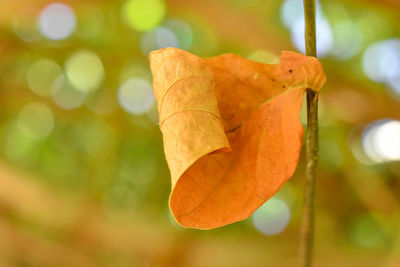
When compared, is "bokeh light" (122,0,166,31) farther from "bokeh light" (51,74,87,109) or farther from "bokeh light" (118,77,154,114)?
"bokeh light" (51,74,87,109)

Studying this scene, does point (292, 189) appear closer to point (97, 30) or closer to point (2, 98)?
point (97, 30)


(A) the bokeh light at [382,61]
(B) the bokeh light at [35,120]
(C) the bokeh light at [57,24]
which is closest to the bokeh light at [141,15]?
(C) the bokeh light at [57,24]

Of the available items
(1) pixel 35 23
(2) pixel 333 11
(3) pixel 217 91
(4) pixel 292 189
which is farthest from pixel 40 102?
(3) pixel 217 91

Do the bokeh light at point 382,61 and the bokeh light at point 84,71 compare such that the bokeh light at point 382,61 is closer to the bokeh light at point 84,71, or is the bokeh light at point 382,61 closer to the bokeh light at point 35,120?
the bokeh light at point 84,71

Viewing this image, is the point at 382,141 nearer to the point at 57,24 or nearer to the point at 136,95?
the point at 136,95

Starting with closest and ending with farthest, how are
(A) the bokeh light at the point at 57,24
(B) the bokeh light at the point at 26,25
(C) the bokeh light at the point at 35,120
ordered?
(B) the bokeh light at the point at 26,25, (A) the bokeh light at the point at 57,24, (C) the bokeh light at the point at 35,120

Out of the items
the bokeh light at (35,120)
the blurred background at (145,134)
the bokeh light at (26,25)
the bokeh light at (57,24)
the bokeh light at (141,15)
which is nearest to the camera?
the bokeh light at (26,25)

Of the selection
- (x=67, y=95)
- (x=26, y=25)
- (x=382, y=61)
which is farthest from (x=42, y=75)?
(x=382, y=61)

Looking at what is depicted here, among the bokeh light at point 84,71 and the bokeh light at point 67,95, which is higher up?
the bokeh light at point 84,71
